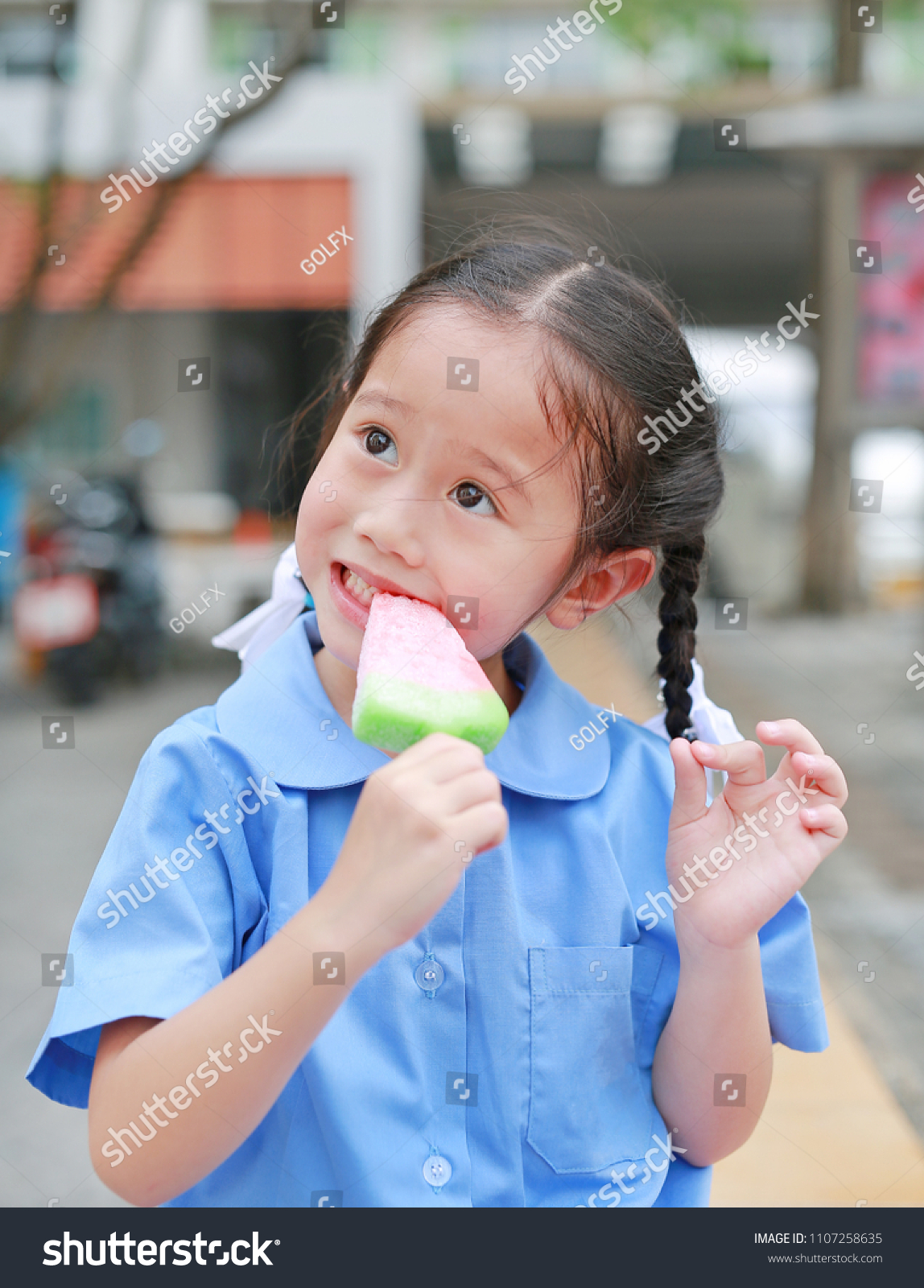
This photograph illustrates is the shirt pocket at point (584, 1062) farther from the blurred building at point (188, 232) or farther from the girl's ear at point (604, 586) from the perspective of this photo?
the blurred building at point (188, 232)

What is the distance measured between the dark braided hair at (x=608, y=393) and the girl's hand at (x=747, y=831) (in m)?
0.19

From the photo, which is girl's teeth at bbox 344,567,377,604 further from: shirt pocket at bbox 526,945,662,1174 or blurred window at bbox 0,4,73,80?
blurred window at bbox 0,4,73,80

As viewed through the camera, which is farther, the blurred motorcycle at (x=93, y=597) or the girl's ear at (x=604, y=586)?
the blurred motorcycle at (x=93, y=597)

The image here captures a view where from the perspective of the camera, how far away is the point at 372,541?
119cm

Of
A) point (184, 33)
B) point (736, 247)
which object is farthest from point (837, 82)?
point (184, 33)

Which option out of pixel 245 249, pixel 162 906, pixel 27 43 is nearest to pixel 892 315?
pixel 245 249

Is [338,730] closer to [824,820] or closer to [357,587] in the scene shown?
[357,587]

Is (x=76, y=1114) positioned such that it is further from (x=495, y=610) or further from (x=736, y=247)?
(x=736, y=247)

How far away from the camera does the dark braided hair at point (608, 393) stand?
126cm

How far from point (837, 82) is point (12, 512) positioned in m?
7.96

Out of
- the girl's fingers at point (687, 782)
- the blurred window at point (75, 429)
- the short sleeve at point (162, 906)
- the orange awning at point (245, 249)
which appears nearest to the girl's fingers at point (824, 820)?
the girl's fingers at point (687, 782)

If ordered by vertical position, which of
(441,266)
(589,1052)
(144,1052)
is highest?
(441,266)

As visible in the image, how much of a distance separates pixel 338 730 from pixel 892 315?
9429 millimetres

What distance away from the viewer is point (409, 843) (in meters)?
0.97
